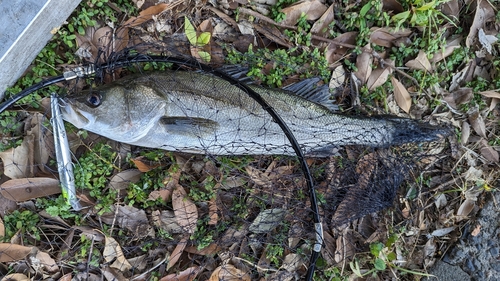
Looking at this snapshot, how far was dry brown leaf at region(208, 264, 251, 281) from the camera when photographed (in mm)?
3512

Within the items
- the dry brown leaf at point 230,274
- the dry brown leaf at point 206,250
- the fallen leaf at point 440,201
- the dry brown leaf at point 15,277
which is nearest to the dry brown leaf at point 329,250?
the dry brown leaf at point 230,274

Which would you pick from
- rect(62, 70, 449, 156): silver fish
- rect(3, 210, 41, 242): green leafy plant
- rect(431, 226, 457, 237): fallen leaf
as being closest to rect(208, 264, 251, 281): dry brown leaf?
rect(62, 70, 449, 156): silver fish

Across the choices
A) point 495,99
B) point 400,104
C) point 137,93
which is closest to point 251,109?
point 137,93

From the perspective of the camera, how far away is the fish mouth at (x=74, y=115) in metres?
3.03

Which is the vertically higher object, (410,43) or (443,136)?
(410,43)

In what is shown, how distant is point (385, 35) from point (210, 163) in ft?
7.13

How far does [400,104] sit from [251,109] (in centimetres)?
160

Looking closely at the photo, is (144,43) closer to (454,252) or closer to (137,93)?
(137,93)

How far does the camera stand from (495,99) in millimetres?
3971

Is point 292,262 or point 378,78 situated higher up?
point 378,78

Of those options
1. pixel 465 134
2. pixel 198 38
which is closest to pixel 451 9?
pixel 465 134

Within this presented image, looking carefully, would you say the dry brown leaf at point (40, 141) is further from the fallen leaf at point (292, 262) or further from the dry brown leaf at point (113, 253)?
the fallen leaf at point (292, 262)

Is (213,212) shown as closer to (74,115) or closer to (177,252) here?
(177,252)

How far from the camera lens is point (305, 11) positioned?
3.67 meters
